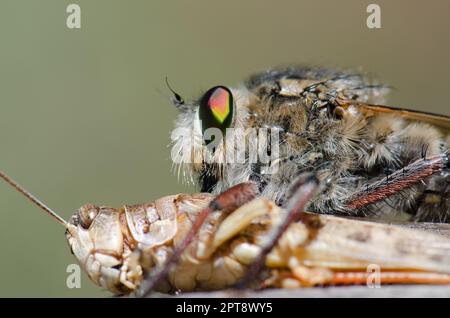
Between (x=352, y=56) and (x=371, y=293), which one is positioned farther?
(x=352, y=56)

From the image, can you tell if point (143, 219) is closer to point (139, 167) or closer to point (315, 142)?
point (315, 142)

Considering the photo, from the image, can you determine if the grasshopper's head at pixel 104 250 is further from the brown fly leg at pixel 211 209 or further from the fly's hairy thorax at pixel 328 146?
the fly's hairy thorax at pixel 328 146

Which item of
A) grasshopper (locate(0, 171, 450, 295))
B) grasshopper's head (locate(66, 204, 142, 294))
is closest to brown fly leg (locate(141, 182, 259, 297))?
grasshopper (locate(0, 171, 450, 295))

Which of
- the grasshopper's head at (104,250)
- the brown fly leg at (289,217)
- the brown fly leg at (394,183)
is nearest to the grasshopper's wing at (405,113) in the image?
the brown fly leg at (394,183)

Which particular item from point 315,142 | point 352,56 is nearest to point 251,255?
point 315,142

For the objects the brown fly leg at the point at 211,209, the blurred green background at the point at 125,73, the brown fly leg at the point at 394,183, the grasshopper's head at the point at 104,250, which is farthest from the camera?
the blurred green background at the point at 125,73

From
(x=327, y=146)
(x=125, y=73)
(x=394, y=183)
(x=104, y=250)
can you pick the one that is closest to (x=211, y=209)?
(x=104, y=250)

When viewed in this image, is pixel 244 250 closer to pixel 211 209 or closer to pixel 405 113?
pixel 211 209

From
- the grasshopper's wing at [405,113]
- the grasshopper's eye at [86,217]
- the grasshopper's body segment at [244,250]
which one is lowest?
the grasshopper's body segment at [244,250]
